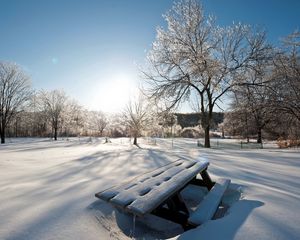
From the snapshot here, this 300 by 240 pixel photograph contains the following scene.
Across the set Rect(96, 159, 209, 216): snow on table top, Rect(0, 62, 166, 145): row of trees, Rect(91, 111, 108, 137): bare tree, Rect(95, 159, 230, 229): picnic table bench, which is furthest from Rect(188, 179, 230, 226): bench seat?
Rect(91, 111, 108, 137): bare tree

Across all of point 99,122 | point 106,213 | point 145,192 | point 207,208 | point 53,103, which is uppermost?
point 53,103

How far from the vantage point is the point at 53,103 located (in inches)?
1624

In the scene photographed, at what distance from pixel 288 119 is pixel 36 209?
68.3 feet

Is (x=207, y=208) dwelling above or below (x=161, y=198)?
below

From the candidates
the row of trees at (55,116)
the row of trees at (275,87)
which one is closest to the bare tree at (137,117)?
the row of trees at (55,116)

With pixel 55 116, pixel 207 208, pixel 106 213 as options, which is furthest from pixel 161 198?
pixel 55 116

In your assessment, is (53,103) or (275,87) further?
(53,103)

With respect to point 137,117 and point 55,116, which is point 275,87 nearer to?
point 137,117

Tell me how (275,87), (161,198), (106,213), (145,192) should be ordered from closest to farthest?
(161,198), (145,192), (106,213), (275,87)

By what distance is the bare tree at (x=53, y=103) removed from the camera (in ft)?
133

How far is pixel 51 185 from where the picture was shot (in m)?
3.98

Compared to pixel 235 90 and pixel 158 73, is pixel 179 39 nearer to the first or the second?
pixel 158 73

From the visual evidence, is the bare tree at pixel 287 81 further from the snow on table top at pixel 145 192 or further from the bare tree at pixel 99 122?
the bare tree at pixel 99 122

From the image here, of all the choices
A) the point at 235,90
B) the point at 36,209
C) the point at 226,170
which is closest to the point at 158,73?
the point at 235,90
